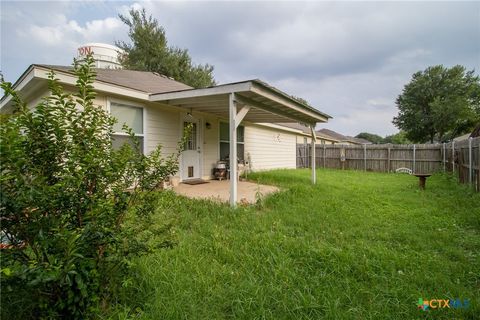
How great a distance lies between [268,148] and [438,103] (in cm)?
2184

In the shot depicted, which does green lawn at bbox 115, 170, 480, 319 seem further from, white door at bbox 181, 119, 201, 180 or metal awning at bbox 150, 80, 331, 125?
white door at bbox 181, 119, 201, 180

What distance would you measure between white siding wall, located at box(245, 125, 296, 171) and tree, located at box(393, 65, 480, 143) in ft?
61.2

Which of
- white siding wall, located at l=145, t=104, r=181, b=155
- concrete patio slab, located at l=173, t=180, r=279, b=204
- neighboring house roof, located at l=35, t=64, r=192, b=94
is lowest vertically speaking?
concrete patio slab, located at l=173, t=180, r=279, b=204

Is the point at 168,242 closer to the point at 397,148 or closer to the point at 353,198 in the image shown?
the point at 353,198

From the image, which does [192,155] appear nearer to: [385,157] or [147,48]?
[385,157]

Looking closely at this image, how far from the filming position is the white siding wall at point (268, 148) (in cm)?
1066

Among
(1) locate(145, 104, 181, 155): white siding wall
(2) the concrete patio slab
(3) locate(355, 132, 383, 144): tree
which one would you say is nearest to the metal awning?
(1) locate(145, 104, 181, 155): white siding wall

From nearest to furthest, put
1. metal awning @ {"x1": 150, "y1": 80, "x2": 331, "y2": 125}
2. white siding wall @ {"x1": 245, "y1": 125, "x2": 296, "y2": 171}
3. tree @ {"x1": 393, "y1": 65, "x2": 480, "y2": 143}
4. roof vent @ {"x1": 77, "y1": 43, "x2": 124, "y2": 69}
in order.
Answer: metal awning @ {"x1": 150, "y1": 80, "x2": 331, "y2": 125} < white siding wall @ {"x1": 245, "y1": 125, "x2": 296, "y2": 171} < roof vent @ {"x1": 77, "y1": 43, "x2": 124, "y2": 69} < tree @ {"x1": 393, "y1": 65, "x2": 480, "y2": 143}

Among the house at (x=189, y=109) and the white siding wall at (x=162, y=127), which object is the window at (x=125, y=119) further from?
the white siding wall at (x=162, y=127)

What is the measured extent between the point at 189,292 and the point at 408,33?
8.29 m

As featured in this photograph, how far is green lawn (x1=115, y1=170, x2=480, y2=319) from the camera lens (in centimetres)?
188

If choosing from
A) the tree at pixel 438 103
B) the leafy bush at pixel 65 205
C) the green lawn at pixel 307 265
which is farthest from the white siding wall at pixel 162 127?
the tree at pixel 438 103

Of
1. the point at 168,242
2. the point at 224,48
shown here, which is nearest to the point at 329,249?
the point at 168,242

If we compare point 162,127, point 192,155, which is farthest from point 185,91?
point 192,155
